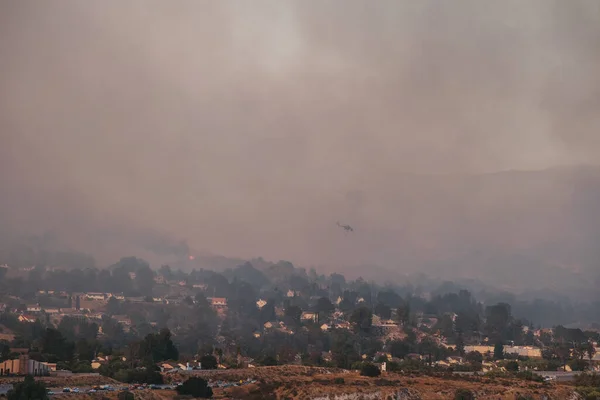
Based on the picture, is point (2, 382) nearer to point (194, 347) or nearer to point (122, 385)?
point (122, 385)

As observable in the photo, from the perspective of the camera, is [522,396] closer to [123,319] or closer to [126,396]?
[126,396]

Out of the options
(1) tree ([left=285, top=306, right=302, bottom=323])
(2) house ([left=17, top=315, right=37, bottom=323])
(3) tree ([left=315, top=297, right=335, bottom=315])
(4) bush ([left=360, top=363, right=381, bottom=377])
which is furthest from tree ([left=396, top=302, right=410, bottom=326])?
(4) bush ([left=360, top=363, right=381, bottom=377])

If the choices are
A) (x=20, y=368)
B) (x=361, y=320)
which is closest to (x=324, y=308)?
(x=361, y=320)

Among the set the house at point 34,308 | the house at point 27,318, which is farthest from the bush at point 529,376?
the house at point 34,308

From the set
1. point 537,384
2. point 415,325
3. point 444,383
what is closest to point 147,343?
point 444,383

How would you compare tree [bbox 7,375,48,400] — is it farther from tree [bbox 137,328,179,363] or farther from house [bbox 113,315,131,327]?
house [bbox 113,315,131,327]
